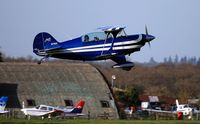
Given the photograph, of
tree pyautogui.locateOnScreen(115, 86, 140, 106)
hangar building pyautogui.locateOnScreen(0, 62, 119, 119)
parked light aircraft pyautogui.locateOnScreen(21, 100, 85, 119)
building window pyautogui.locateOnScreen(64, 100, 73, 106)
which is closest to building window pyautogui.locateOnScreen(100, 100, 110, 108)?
hangar building pyautogui.locateOnScreen(0, 62, 119, 119)

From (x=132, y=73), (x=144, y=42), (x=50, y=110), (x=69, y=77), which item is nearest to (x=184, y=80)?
(x=132, y=73)

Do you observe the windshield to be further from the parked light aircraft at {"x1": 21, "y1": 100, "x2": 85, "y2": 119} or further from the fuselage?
the fuselage

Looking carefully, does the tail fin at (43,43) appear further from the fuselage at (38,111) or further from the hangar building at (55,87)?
the hangar building at (55,87)

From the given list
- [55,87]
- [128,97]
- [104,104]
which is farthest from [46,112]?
[128,97]

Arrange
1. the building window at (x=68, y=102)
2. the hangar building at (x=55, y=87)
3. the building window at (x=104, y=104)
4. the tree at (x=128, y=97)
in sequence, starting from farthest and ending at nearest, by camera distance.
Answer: the tree at (x=128, y=97)
the building window at (x=104, y=104)
the building window at (x=68, y=102)
the hangar building at (x=55, y=87)

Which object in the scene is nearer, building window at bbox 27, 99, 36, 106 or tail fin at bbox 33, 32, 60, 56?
tail fin at bbox 33, 32, 60, 56

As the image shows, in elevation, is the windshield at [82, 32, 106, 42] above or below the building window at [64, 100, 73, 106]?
above

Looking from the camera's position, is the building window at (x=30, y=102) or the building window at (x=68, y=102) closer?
the building window at (x=30, y=102)

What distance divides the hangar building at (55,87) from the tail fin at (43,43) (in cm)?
3277

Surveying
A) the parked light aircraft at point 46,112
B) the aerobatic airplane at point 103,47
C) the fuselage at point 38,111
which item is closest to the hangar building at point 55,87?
the parked light aircraft at point 46,112

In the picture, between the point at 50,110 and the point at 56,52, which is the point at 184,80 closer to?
the point at 50,110

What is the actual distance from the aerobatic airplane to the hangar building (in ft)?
113

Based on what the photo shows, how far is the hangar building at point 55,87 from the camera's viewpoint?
8125 cm

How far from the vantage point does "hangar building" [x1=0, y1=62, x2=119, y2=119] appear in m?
81.2
